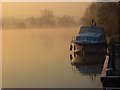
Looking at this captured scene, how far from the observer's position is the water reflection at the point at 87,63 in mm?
6192

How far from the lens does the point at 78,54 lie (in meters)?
7.99

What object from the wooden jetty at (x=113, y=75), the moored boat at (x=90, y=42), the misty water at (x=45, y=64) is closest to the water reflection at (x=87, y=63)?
the misty water at (x=45, y=64)

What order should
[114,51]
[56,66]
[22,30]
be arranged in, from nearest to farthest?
[114,51] → [56,66] → [22,30]

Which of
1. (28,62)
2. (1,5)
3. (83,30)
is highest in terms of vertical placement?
(1,5)

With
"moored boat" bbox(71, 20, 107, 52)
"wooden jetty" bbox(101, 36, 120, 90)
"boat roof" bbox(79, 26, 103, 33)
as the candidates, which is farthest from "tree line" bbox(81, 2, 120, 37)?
"wooden jetty" bbox(101, 36, 120, 90)

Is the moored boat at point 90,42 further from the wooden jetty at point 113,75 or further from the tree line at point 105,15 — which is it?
the wooden jetty at point 113,75

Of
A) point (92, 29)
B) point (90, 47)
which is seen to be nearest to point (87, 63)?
point (90, 47)

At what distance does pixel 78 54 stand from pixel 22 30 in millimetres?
4737

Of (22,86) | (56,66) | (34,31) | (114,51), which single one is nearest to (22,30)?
(34,31)

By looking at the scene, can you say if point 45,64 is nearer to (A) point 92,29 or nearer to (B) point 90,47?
(B) point 90,47

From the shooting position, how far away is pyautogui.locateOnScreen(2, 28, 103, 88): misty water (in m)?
5.48

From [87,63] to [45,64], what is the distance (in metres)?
0.86

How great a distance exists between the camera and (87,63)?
7199mm

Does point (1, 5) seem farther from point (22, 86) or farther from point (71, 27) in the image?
point (22, 86)
